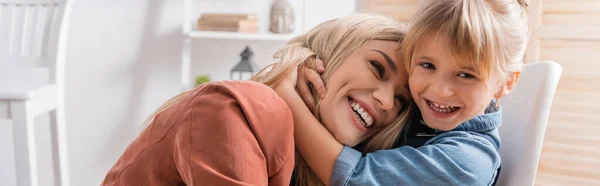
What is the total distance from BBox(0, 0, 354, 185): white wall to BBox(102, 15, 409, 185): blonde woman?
1.59 metres

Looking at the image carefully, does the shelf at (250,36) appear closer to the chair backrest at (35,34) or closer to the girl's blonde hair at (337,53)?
the chair backrest at (35,34)

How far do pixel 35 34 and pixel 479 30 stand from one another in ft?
6.62

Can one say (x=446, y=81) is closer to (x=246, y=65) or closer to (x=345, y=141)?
(x=345, y=141)

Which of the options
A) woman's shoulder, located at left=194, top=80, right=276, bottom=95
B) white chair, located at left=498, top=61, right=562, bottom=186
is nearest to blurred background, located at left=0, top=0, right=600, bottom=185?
white chair, located at left=498, top=61, right=562, bottom=186

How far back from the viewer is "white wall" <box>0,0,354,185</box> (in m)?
2.83

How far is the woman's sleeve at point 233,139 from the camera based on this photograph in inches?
35.5

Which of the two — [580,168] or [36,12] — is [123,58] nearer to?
[36,12]

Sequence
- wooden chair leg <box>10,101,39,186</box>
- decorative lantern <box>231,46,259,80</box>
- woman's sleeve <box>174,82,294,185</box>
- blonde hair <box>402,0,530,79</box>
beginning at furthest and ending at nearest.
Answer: decorative lantern <box>231,46,259,80</box> → wooden chair leg <box>10,101,39,186</box> → blonde hair <box>402,0,530,79</box> → woman's sleeve <box>174,82,294,185</box>

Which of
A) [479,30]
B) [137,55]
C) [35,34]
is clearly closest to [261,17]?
[137,55]

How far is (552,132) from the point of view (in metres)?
2.32

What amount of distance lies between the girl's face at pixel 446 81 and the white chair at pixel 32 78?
1.35 m

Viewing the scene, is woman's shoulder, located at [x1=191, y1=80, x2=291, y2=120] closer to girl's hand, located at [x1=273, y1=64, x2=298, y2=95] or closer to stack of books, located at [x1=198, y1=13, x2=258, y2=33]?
girl's hand, located at [x1=273, y1=64, x2=298, y2=95]

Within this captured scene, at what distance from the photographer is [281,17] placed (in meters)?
2.58

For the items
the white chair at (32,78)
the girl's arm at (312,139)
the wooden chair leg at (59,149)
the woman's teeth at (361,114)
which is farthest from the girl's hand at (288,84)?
the wooden chair leg at (59,149)
